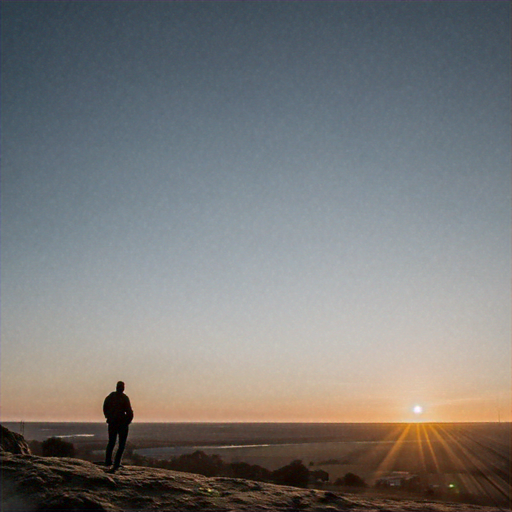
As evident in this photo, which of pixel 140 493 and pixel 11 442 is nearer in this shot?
pixel 140 493

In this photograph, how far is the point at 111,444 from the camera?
13156 mm

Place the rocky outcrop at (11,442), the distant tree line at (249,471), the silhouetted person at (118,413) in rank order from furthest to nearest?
1. the distant tree line at (249,471)
2. the rocky outcrop at (11,442)
3. the silhouetted person at (118,413)

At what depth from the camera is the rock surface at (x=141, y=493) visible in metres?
9.18

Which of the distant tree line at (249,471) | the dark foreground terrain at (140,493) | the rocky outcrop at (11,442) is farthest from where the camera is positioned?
A: the distant tree line at (249,471)

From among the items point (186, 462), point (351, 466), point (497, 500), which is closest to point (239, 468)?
point (186, 462)

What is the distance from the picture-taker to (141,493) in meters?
10.2

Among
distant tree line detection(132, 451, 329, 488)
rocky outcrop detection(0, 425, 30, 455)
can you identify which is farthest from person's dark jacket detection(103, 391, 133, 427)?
distant tree line detection(132, 451, 329, 488)

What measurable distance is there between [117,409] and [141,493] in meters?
3.32

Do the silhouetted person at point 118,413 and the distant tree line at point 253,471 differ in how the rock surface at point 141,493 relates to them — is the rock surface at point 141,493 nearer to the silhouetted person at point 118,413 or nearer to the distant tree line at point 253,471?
the silhouetted person at point 118,413

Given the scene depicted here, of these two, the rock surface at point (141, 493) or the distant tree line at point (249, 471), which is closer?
the rock surface at point (141, 493)

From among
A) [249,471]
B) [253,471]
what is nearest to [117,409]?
[253,471]

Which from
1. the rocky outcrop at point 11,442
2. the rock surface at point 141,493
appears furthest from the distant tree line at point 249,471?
the rock surface at point 141,493

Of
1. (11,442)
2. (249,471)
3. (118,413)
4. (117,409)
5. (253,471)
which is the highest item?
(117,409)

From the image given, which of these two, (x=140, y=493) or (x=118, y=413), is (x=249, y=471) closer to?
(x=118, y=413)
